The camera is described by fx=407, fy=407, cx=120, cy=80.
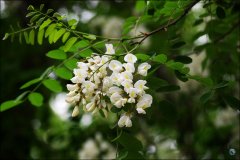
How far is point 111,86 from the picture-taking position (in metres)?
1.02

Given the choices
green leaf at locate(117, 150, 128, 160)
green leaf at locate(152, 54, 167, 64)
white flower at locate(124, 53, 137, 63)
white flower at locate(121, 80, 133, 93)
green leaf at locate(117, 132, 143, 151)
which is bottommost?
green leaf at locate(117, 150, 128, 160)

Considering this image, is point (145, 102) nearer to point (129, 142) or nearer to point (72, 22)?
point (129, 142)

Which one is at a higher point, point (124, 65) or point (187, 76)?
point (124, 65)

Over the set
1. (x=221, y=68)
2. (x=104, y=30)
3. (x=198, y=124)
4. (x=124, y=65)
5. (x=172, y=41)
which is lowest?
(x=198, y=124)

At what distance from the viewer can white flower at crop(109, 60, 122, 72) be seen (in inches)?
39.8

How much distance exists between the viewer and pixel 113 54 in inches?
41.4

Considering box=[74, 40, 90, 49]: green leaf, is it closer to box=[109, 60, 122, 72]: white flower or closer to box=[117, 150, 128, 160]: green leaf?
box=[109, 60, 122, 72]: white flower

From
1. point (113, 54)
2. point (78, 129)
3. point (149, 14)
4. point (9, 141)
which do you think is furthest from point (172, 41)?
point (9, 141)

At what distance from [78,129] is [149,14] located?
52.3 inches

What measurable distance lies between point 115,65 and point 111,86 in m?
0.05

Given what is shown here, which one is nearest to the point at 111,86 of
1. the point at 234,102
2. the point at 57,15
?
the point at 57,15

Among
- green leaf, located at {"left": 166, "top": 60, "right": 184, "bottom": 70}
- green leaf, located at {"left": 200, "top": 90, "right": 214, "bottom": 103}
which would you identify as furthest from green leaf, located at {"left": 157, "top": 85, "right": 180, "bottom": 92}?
green leaf, located at {"left": 166, "top": 60, "right": 184, "bottom": 70}

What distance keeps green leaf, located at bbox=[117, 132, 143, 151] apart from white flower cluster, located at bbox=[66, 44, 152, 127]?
0.11 meters

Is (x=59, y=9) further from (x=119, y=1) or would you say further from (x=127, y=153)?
(x=127, y=153)
